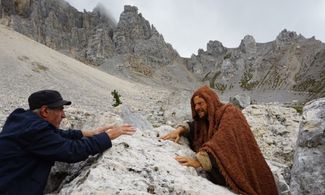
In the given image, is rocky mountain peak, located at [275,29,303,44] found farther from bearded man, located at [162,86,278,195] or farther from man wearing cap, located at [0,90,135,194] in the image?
Answer: man wearing cap, located at [0,90,135,194]

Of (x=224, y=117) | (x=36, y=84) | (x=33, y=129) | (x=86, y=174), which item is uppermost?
(x=224, y=117)

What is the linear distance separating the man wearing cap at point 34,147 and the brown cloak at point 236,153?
183 centimetres

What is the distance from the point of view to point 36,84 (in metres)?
56.1

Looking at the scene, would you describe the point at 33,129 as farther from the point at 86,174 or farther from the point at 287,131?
the point at 287,131

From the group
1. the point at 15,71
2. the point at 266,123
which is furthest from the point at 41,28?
the point at 266,123

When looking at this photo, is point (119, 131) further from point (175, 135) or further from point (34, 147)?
point (175, 135)

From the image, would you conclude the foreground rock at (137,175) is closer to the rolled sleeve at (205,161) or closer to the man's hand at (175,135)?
the rolled sleeve at (205,161)

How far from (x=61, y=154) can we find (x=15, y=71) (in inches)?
2282

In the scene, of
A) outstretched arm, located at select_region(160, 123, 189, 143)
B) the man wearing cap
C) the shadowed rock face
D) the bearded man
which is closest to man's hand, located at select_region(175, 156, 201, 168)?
the bearded man

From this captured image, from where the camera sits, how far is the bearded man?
5887 mm

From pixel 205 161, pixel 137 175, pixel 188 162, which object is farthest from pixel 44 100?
pixel 205 161

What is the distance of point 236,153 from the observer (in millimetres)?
6000

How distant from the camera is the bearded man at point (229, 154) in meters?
5.89

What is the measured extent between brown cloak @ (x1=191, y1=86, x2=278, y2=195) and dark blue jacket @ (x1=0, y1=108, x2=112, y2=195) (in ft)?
6.57
